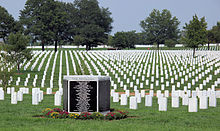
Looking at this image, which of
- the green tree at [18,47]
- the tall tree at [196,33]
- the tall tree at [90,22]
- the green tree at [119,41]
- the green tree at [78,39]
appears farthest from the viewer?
the green tree at [119,41]

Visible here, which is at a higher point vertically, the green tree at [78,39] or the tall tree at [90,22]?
the tall tree at [90,22]

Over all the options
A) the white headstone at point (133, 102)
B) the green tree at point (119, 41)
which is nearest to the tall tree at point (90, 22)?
the green tree at point (119, 41)

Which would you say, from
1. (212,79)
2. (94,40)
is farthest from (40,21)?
(212,79)

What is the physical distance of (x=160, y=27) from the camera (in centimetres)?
11944

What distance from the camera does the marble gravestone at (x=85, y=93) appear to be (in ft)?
36.8

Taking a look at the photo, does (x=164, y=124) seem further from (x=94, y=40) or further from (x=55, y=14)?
(x=94, y=40)

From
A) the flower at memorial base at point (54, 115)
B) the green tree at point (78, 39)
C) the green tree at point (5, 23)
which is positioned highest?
the green tree at point (5, 23)

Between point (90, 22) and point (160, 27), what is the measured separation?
133 feet

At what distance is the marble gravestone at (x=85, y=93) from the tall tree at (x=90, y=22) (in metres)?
69.9

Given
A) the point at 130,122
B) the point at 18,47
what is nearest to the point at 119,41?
the point at 18,47

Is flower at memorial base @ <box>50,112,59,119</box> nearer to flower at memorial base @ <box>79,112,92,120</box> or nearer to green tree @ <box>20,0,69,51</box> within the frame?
flower at memorial base @ <box>79,112,92,120</box>

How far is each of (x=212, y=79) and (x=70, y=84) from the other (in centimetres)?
2103

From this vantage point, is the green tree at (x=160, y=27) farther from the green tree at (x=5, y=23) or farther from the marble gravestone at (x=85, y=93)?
the marble gravestone at (x=85, y=93)

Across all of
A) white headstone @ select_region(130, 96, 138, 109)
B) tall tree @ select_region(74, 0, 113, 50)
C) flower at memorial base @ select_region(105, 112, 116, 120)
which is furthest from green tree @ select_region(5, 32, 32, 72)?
tall tree @ select_region(74, 0, 113, 50)
